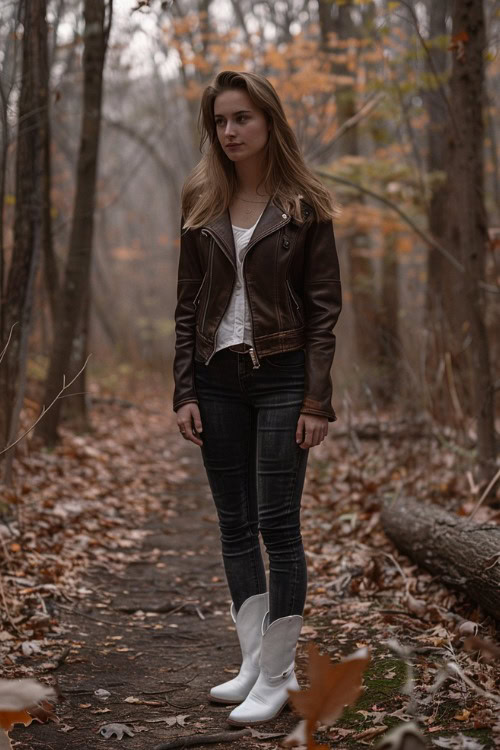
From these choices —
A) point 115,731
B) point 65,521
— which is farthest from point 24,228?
point 115,731

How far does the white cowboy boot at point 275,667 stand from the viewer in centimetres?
250

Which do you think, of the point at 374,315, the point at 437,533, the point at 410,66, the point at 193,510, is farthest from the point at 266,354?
the point at 374,315

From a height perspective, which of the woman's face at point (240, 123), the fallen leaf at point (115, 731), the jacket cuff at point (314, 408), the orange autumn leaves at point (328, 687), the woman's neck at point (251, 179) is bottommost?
the fallen leaf at point (115, 731)

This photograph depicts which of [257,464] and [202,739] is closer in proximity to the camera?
[202,739]

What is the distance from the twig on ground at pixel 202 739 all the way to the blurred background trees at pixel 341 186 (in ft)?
8.90

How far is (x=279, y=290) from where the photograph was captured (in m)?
2.47

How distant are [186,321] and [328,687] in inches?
57.5

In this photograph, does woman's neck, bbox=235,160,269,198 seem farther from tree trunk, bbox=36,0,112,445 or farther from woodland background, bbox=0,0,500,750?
tree trunk, bbox=36,0,112,445

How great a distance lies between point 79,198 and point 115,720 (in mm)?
5185

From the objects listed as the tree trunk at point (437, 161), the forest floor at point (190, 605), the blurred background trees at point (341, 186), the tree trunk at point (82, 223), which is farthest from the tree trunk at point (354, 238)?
the tree trunk at point (82, 223)

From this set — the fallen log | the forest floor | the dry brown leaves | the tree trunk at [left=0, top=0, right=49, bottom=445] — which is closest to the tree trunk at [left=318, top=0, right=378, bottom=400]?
the dry brown leaves

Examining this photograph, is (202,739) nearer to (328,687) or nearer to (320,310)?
(328,687)

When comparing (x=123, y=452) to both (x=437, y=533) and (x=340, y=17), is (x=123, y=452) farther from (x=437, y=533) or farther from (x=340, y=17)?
(x=340, y=17)

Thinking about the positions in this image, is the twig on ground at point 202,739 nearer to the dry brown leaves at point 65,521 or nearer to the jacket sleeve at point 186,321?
the dry brown leaves at point 65,521
